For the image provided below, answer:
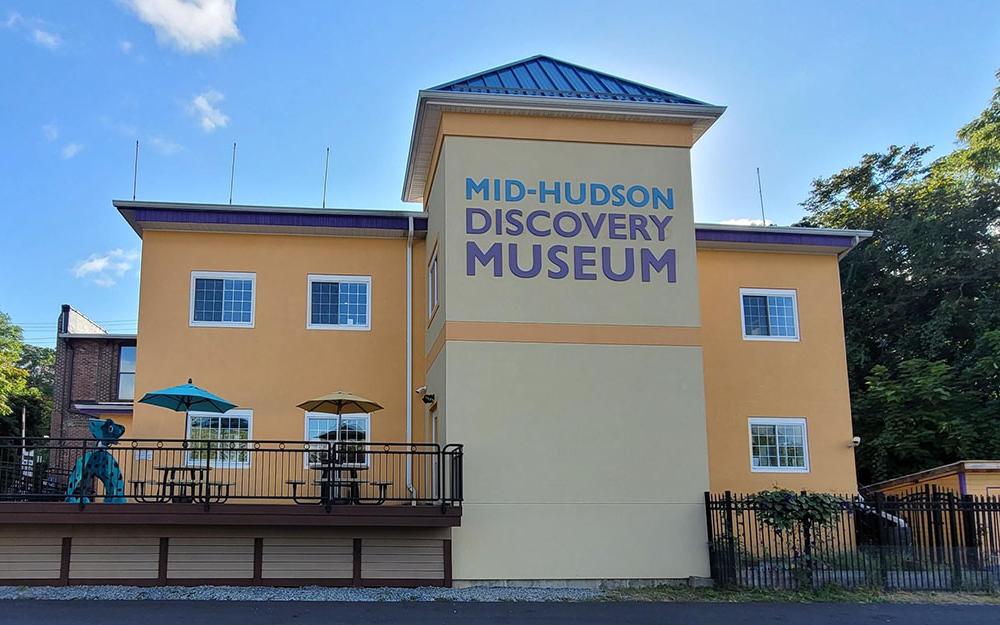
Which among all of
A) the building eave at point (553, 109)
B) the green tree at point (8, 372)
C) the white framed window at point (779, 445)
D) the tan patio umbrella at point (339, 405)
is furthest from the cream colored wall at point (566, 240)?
the green tree at point (8, 372)

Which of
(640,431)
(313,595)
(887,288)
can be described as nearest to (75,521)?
(313,595)

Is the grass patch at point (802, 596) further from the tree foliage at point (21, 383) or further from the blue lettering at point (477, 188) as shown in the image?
the tree foliage at point (21, 383)

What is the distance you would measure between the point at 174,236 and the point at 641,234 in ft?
28.7

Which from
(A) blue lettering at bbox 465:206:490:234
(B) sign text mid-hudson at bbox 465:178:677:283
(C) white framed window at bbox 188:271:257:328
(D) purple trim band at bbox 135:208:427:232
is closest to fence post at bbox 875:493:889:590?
(B) sign text mid-hudson at bbox 465:178:677:283

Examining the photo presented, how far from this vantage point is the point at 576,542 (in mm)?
13234

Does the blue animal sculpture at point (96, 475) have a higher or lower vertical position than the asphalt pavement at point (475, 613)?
higher

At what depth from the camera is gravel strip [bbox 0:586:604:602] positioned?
470 inches

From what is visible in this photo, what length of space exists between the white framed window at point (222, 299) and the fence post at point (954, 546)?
41.1 feet

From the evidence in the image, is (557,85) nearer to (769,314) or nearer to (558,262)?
(558,262)

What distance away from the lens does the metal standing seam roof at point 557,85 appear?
48.1ft

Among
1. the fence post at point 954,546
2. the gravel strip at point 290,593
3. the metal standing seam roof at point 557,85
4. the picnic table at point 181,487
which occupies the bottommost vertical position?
the gravel strip at point 290,593

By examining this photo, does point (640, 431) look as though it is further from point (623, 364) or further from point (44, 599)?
point (44, 599)

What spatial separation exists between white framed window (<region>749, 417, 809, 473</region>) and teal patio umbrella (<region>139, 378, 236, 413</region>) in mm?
10125

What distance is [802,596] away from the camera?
492 inches
